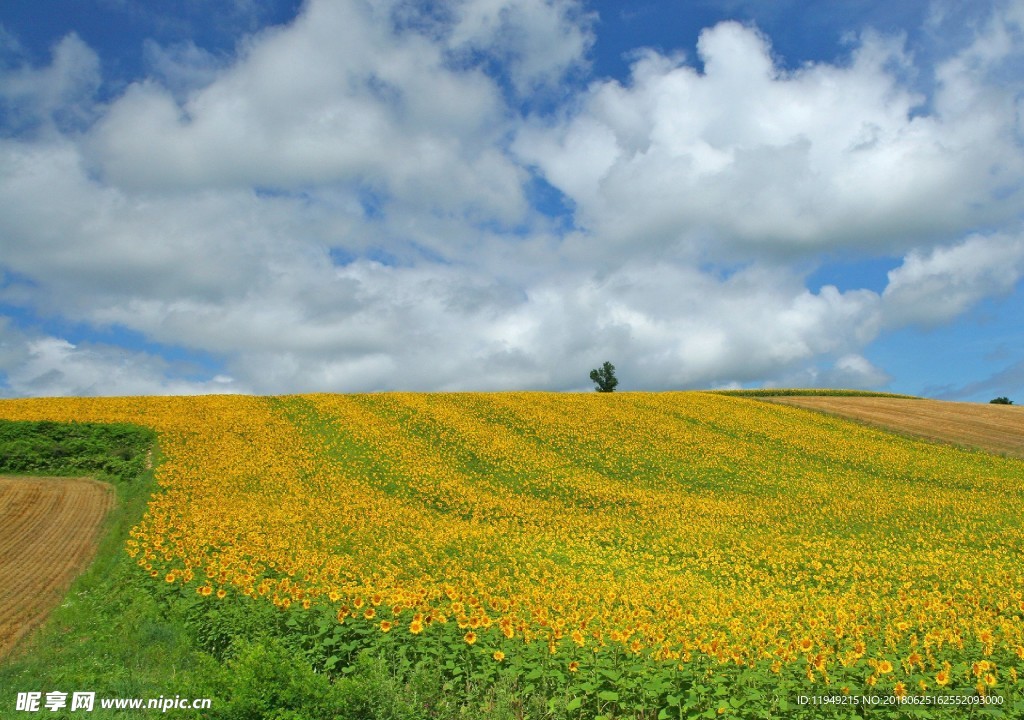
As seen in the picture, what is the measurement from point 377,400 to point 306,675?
34.5m

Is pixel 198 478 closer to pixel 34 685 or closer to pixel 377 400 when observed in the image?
pixel 34 685

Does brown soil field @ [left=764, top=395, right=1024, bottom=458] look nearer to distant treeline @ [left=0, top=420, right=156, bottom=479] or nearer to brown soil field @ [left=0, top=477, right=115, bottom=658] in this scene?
distant treeline @ [left=0, top=420, right=156, bottom=479]

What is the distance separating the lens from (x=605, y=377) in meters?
83.4

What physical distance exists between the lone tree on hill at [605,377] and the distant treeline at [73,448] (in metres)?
57.7

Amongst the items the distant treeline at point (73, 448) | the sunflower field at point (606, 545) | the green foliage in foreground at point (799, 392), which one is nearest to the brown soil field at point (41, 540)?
the distant treeline at point (73, 448)

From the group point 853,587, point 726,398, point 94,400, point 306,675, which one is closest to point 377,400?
point 94,400

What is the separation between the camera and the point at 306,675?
312 inches

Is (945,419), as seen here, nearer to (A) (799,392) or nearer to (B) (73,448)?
(A) (799,392)

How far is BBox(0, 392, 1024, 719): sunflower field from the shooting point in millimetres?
9359

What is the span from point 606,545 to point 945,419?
117 ft

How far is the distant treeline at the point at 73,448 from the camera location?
28562 mm

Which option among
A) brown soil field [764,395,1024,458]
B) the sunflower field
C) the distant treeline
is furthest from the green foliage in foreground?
the distant treeline

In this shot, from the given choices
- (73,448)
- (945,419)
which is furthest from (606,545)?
(945,419)

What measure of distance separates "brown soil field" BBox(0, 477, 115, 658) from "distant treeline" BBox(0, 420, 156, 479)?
1165mm
